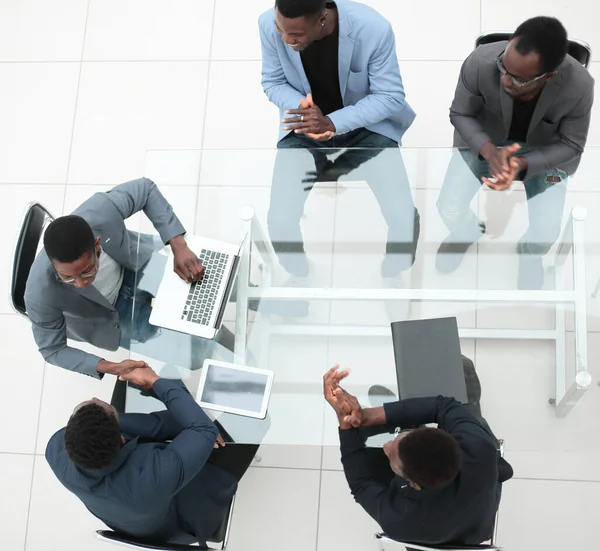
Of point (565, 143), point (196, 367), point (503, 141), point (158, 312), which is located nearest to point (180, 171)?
point (158, 312)

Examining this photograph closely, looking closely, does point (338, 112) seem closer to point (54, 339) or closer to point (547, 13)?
point (54, 339)

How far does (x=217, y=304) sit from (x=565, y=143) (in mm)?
1253

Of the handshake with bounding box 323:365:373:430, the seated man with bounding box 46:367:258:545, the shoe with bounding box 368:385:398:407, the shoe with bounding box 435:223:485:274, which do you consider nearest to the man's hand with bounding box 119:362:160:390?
the seated man with bounding box 46:367:258:545

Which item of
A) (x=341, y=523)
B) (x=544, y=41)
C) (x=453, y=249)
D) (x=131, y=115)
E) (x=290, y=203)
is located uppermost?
(x=131, y=115)

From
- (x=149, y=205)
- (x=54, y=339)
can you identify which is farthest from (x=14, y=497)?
(x=149, y=205)

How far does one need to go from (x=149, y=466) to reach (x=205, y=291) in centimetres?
58

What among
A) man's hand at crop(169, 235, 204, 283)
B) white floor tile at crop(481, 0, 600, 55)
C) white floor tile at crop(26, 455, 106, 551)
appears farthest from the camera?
white floor tile at crop(481, 0, 600, 55)

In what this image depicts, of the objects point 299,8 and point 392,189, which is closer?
point 299,8

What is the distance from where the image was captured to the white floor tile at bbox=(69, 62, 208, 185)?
325 centimetres

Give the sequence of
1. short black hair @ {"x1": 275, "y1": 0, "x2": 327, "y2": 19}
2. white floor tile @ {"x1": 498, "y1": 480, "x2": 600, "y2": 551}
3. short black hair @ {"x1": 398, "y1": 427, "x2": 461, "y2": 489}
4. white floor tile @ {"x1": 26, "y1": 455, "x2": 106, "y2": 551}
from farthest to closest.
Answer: white floor tile @ {"x1": 26, "y1": 455, "x2": 106, "y2": 551} < white floor tile @ {"x1": 498, "y1": 480, "x2": 600, "y2": 551} < short black hair @ {"x1": 275, "y1": 0, "x2": 327, "y2": 19} < short black hair @ {"x1": 398, "y1": 427, "x2": 461, "y2": 489}

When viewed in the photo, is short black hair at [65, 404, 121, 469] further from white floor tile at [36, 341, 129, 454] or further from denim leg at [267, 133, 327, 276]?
white floor tile at [36, 341, 129, 454]

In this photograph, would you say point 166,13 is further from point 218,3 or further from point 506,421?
point 506,421

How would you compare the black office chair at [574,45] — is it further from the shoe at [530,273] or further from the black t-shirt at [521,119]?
the shoe at [530,273]

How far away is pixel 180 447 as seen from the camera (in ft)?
6.27
